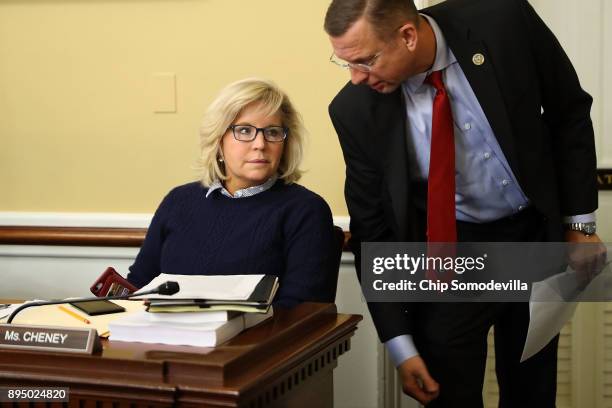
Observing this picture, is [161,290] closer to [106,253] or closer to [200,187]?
A: [200,187]

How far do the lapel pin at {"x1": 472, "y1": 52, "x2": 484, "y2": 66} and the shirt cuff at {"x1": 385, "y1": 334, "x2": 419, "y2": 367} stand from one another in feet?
2.38

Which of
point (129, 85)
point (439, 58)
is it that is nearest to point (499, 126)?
point (439, 58)

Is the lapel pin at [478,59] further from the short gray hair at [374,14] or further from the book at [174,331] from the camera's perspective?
the book at [174,331]

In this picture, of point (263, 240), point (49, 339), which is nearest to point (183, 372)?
point (49, 339)

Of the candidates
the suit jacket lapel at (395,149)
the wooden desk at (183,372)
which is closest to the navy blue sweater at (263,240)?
the suit jacket lapel at (395,149)

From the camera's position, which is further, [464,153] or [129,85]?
[129,85]

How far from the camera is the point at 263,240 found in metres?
2.32

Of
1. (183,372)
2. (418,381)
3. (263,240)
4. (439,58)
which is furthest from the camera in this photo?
(263,240)

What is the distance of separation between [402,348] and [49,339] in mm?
993

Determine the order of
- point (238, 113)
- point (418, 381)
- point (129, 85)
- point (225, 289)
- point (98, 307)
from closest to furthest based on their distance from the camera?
point (225, 289) < point (98, 307) < point (418, 381) < point (238, 113) < point (129, 85)

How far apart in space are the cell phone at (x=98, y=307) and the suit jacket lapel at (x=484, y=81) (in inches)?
38.3

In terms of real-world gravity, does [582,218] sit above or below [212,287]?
above

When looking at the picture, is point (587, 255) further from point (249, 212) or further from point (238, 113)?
point (238, 113)

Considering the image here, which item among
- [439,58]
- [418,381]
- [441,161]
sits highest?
[439,58]
